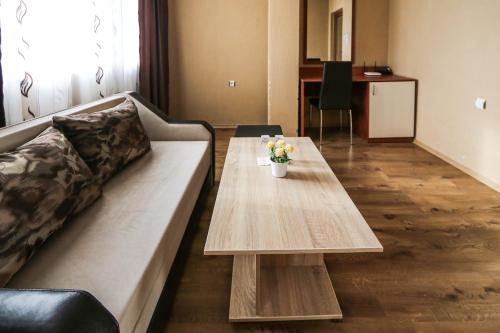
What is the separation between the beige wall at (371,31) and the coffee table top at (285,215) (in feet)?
12.4

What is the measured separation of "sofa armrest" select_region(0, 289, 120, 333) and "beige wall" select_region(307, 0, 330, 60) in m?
5.41

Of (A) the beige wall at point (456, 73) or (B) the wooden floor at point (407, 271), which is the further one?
(A) the beige wall at point (456, 73)

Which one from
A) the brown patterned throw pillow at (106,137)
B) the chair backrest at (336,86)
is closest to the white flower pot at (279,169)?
the brown patterned throw pillow at (106,137)

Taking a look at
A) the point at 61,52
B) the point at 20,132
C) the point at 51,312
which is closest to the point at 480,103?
the point at 61,52

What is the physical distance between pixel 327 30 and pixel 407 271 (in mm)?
4286

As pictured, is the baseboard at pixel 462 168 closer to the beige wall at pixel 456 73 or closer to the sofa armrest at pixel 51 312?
the beige wall at pixel 456 73

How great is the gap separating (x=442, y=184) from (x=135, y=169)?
2423 millimetres

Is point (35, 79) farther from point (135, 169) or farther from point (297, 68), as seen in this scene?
point (297, 68)

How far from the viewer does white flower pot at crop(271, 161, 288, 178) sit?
100.0 inches

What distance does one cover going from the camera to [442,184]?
3898 millimetres

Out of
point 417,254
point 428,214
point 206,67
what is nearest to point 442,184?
point 428,214

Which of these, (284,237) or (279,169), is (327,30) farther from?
(284,237)

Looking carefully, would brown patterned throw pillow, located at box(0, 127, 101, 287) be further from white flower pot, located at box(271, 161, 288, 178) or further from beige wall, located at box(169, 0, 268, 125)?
beige wall, located at box(169, 0, 268, 125)

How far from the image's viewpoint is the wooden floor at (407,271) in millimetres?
2000
